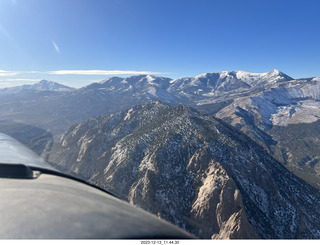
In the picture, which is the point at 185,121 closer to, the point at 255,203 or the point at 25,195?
the point at 255,203

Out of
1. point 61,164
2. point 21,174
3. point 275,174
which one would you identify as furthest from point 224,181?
point 61,164

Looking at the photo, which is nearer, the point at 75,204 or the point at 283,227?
the point at 75,204

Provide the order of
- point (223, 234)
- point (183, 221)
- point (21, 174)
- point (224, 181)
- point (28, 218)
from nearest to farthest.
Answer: point (28, 218), point (21, 174), point (223, 234), point (183, 221), point (224, 181)

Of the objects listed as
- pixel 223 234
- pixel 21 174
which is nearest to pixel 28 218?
pixel 21 174

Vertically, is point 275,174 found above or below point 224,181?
below

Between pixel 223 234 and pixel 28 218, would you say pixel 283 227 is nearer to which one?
pixel 223 234

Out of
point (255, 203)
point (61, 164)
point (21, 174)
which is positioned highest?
point (21, 174)
